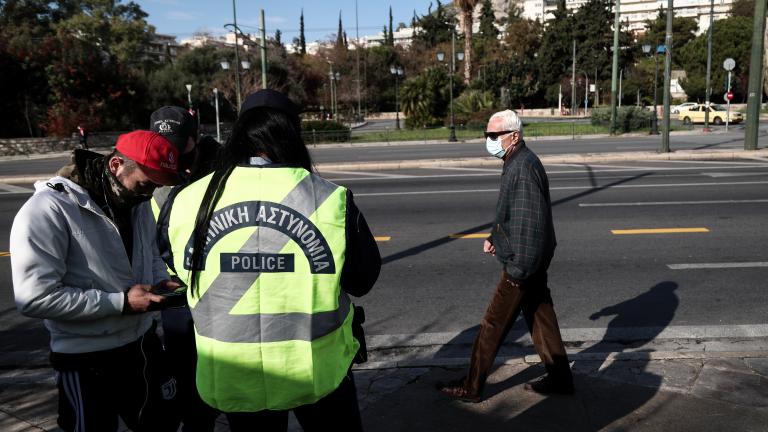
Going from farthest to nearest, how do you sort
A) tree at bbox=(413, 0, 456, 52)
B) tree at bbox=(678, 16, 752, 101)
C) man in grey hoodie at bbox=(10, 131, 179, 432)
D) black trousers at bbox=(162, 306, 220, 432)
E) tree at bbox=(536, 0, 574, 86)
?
tree at bbox=(413, 0, 456, 52), tree at bbox=(536, 0, 574, 86), tree at bbox=(678, 16, 752, 101), black trousers at bbox=(162, 306, 220, 432), man in grey hoodie at bbox=(10, 131, 179, 432)

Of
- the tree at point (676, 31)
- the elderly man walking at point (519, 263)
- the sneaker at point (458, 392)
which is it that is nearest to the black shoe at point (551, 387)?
the elderly man walking at point (519, 263)

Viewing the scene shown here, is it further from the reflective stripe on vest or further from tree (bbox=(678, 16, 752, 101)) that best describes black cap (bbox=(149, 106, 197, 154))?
tree (bbox=(678, 16, 752, 101))

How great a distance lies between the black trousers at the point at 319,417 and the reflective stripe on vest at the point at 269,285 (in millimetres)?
73

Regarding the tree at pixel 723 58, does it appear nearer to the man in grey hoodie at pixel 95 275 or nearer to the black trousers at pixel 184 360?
the black trousers at pixel 184 360

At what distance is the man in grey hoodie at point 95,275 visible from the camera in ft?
7.88

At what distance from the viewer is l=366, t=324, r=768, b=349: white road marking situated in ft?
16.6

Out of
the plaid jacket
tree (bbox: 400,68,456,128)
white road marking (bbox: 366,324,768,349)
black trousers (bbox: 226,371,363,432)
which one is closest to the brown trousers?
the plaid jacket

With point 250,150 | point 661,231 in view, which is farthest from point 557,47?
point 250,150

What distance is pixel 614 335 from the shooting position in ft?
16.9

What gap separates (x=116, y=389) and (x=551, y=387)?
8.44ft

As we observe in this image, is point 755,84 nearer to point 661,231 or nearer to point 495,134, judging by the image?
point 661,231

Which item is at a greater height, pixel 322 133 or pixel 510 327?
pixel 322 133

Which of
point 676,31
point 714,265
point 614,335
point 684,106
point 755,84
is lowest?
point 614,335

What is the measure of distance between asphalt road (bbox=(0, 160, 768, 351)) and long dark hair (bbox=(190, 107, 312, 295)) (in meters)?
3.45
